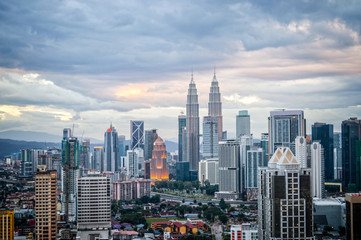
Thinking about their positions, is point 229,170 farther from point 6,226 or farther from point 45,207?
point 6,226

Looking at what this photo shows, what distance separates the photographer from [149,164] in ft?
178

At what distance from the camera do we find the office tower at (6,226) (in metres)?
15.7

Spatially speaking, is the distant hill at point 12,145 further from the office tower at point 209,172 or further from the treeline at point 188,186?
the office tower at point 209,172

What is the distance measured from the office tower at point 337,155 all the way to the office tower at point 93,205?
2323 cm

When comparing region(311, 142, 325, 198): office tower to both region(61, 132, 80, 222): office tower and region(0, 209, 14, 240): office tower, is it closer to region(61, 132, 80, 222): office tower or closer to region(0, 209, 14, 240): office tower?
region(61, 132, 80, 222): office tower

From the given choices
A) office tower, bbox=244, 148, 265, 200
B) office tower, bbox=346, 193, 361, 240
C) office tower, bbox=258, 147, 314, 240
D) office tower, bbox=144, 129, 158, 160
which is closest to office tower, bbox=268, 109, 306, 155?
office tower, bbox=244, 148, 265, 200

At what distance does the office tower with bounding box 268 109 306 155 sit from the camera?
145ft

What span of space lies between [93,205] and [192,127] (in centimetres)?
4433

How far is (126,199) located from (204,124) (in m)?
26.5

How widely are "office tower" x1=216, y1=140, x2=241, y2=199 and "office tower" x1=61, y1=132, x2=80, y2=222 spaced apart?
13029 millimetres

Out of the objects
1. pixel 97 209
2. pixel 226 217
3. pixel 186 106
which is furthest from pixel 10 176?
pixel 186 106

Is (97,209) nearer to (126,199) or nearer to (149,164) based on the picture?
(126,199)

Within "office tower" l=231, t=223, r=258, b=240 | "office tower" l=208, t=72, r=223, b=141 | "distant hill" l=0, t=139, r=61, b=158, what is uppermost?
"office tower" l=208, t=72, r=223, b=141

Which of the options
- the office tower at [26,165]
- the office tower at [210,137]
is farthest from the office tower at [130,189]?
the office tower at [210,137]
